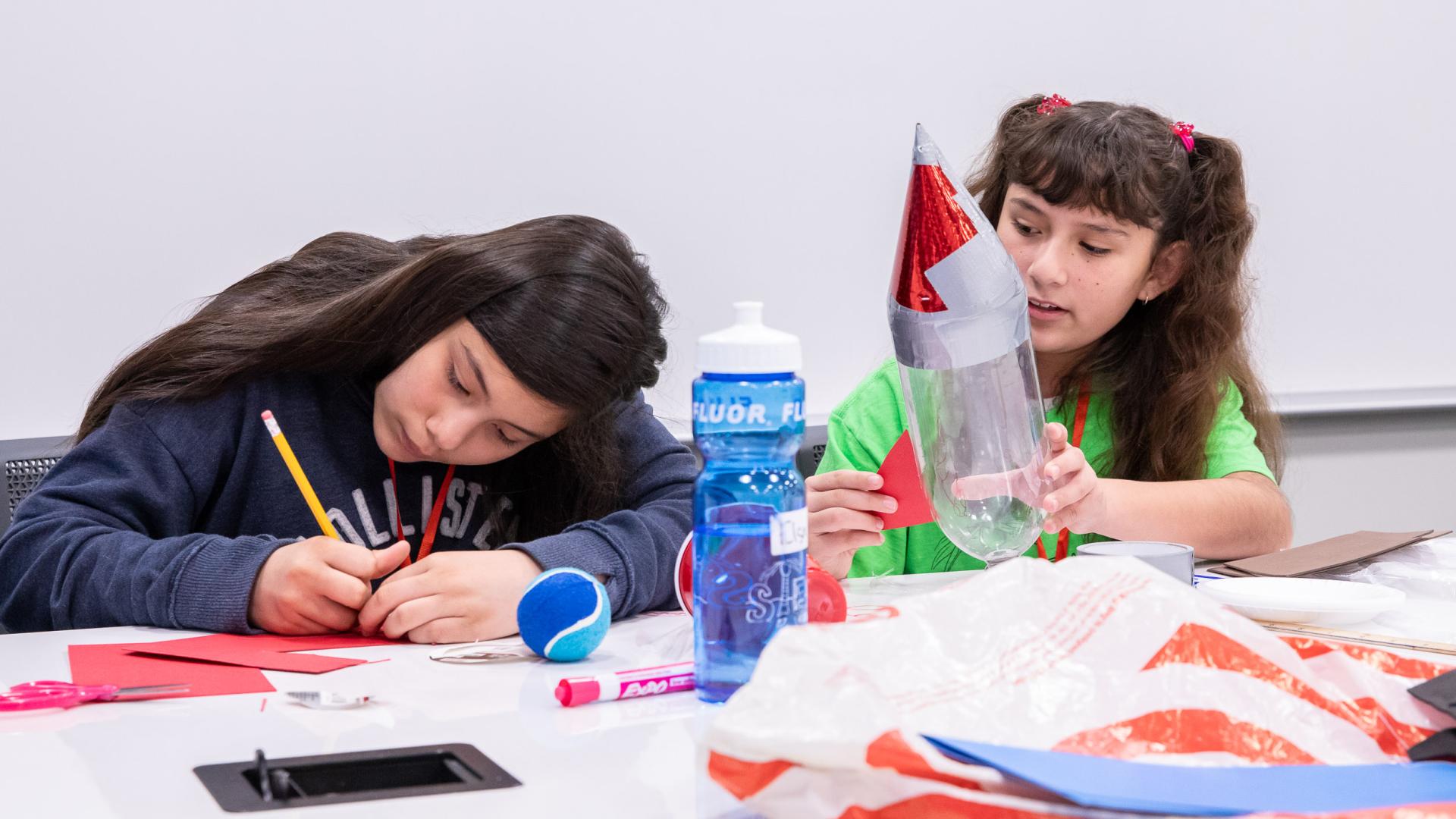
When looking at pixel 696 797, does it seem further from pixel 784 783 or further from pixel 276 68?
pixel 276 68

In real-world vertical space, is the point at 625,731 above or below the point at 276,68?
below

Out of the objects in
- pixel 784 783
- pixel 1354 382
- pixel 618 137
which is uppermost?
pixel 618 137

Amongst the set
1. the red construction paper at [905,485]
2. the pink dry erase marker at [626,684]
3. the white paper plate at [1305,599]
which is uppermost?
the red construction paper at [905,485]

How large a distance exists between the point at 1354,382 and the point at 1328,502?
0.24 meters

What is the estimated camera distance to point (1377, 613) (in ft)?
3.20

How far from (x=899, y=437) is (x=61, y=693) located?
0.86m

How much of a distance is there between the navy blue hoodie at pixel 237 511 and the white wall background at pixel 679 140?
23.1 inches

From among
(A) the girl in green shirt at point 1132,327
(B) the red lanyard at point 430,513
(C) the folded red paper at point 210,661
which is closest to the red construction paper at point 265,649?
(C) the folded red paper at point 210,661

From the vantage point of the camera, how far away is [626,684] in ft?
2.57

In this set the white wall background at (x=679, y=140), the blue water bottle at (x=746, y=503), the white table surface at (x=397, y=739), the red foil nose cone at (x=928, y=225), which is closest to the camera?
the white table surface at (x=397, y=739)

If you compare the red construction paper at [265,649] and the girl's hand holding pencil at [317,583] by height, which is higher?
the girl's hand holding pencil at [317,583]

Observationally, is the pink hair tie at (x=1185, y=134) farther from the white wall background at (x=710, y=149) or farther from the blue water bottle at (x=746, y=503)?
the blue water bottle at (x=746, y=503)

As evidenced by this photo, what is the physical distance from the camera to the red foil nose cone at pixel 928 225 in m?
0.92

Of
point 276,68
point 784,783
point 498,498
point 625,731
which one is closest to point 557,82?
point 276,68
